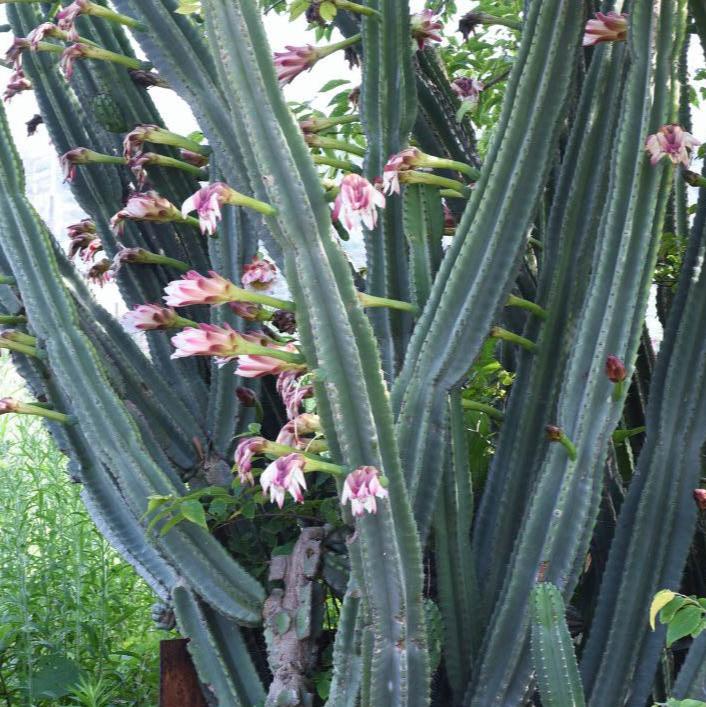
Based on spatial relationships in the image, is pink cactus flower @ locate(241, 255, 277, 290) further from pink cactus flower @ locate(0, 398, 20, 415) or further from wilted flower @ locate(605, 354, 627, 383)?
wilted flower @ locate(605, 354, 627, 383)

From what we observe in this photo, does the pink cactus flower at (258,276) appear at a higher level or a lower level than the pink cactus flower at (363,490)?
higher

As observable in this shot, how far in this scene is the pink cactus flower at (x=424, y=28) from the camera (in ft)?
7.09

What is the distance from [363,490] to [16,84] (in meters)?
1.38

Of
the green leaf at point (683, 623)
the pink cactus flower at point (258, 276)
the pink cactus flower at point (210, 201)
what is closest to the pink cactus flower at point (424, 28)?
the pink cactus flower at point (258, 276)

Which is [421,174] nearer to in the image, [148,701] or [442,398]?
[442,398]

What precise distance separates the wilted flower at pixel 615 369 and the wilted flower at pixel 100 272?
1212 mm

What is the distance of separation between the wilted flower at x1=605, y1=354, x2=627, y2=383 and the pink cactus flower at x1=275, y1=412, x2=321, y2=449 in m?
0.47

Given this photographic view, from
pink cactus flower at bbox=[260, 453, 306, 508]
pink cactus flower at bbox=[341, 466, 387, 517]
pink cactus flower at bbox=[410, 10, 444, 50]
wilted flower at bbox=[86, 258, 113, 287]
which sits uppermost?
pink cactus flower at bbox=[410, 10, 444, 50]

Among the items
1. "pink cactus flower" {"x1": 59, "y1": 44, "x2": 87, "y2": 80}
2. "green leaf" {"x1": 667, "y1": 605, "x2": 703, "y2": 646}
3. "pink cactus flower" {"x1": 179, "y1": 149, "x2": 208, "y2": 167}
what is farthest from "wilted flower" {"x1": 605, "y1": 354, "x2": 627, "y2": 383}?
"pink cactus flower" {"x1": 59, "y1": 44, "x2": 87, "y2": 80}

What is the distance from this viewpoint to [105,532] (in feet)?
7.45

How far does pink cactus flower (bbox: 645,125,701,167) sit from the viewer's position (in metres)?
1.82

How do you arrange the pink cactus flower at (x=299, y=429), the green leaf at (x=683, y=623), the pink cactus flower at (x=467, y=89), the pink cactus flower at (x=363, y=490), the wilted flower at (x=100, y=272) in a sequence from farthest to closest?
the wilted flower at (x=100, y=272), the pink cactus flower at (x=467, y=89), the pink cactus flower at (x=299, y=429), the pink cactus flower at (x=363, y=490), the green leaf at (x=683, y=623)

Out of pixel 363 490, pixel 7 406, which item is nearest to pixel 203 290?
pixel 363 490

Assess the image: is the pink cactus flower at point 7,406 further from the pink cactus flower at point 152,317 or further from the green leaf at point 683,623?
the green leaf at point 683,623
